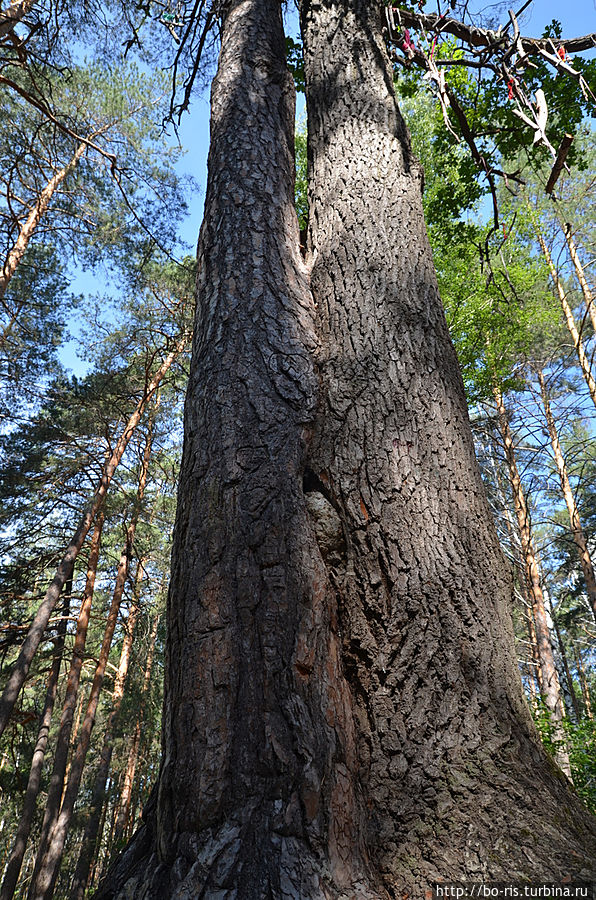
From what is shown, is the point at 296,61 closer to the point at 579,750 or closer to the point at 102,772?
the point at 579,750

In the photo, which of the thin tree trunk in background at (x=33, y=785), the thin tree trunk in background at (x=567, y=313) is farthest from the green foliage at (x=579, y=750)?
the thin tree trunk in background at (x=33, y=785)

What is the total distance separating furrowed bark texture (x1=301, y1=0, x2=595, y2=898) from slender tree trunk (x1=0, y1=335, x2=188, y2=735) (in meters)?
8.51

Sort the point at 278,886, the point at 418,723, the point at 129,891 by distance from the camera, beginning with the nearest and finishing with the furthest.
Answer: the point at 278,886
the point at 129,891
the point at 418,723

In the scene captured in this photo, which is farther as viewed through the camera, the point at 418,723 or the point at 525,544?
the point at 525,544

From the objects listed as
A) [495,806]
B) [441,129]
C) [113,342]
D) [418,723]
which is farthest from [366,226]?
[113,342]

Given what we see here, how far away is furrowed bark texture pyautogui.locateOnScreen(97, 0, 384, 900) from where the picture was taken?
1.10 metres

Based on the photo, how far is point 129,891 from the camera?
3.72 feet

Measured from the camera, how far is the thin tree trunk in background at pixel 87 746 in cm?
839

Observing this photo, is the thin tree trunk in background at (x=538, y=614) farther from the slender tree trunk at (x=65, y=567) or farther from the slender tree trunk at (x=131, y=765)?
the slender tree trunk at (x=131, y=765)

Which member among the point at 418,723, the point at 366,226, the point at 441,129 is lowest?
the point at 418,723

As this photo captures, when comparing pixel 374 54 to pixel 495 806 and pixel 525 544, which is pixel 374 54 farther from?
pixel 525 544

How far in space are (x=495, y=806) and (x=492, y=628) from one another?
0.42 m

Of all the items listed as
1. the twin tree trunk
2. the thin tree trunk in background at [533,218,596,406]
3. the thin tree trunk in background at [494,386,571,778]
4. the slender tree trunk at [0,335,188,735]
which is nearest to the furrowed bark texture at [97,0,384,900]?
the twin tree trunk

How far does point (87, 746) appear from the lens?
377 inches
